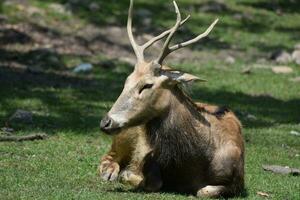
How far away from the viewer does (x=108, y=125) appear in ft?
25.1

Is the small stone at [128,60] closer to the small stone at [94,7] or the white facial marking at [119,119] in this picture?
the small stone at [94,7]

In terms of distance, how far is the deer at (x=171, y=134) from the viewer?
7844mm

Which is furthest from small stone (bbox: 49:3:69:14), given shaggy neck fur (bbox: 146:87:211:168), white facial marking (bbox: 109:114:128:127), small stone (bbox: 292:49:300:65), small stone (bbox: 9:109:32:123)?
white facial marking (bbox: 109:114:128:127)

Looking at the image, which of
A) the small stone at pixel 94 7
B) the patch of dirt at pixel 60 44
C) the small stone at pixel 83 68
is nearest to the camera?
the small stone at pixel 83 68

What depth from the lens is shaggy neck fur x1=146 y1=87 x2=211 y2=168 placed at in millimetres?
7953

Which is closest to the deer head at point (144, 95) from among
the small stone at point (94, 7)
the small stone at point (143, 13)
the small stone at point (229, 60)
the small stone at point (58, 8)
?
the small stone at point (229, 60)

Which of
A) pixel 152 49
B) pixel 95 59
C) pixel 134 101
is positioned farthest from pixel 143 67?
pixel 152 49

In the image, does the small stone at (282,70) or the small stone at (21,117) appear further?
the small stone at (282,70)

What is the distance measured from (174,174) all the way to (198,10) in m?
17.7

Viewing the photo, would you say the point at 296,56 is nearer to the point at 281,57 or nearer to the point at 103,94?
the point at 281,57

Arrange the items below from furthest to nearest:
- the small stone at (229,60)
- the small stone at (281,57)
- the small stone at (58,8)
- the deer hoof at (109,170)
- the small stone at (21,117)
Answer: the small stone at (58,8) → the small stone at (281,57) → the small stone at (229,60) → the small stone at (21,117) → the deer hoof at (109,170)

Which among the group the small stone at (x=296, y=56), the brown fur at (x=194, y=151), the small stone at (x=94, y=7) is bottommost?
the small stone at (x=94, y=7)

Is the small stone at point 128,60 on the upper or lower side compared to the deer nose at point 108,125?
lower

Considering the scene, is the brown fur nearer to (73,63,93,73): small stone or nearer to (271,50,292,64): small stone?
(73,63,93,73): small stone
